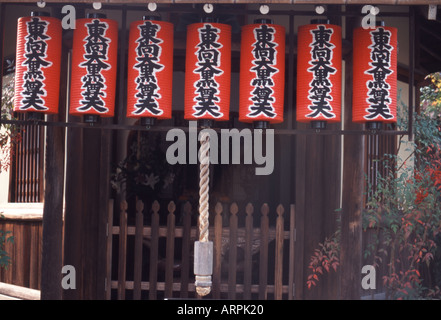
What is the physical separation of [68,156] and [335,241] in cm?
349

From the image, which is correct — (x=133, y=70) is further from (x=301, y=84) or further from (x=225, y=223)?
(x=225, y=223)

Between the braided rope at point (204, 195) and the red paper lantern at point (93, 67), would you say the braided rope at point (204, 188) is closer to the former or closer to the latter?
the braided rope at point (204, 195)

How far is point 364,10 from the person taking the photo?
6.64m

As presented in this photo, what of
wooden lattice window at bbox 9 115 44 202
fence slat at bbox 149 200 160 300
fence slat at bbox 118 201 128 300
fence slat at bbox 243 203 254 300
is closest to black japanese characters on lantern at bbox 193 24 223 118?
fence slat at bbox 243 203 254 300

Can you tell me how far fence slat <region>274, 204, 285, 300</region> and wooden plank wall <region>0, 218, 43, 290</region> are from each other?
11.3 ft

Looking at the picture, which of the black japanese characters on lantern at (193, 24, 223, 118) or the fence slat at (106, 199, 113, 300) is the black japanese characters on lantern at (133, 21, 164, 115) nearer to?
the black japanese characters on lantern at (193, 24, 223, 118)

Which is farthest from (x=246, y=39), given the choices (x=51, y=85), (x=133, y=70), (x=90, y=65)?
(x=51, y=85)

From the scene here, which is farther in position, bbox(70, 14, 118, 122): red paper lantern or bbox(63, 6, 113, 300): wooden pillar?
bbox(63, 6, 113, 300): wooden pillar

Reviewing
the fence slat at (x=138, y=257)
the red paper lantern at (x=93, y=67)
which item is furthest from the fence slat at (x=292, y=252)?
the red paper lantern at (x=93, y=67)

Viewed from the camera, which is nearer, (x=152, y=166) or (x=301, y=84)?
(x=301, y=84)

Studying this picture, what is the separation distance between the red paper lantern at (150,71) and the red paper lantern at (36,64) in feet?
2.81

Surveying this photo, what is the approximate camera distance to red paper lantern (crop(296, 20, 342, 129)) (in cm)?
648

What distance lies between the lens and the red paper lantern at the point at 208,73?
6406 mm

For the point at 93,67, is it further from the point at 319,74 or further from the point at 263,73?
the point at 319,74
